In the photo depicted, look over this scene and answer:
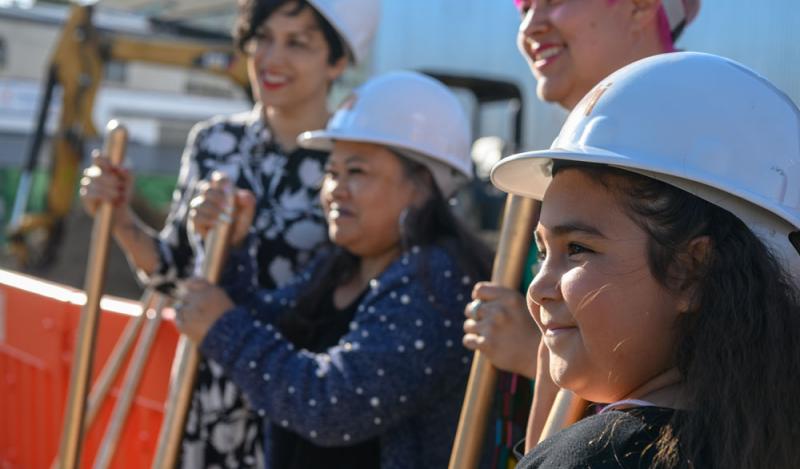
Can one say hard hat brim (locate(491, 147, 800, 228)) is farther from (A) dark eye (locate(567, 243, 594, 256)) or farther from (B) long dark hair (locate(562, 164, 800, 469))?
(A) dark eye (locate(567, 243, 594, 256))

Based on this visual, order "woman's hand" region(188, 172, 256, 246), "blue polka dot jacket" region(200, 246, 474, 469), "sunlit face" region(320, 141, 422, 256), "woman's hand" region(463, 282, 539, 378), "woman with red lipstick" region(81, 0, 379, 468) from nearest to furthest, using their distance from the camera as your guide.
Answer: "woman's hand" region(463, 282, 539, 378) → "blue polka dot jacket" region(200, 246, 474, 469) → "sunlit face" region(320, 141, 422, 256) → "woman's hand" region(188, 172, 256, 246) → "woman with red lipstick" region(81, 0, 379, 468)

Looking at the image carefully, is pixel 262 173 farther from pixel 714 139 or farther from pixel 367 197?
pixel 714 139

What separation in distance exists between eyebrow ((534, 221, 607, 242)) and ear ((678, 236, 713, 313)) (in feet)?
0.36

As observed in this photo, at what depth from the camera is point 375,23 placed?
3521mm

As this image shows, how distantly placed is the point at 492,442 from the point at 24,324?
3050 mm

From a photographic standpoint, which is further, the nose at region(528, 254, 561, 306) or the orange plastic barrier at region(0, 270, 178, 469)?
the orange plastic barrier at region(0, 270, 178, 469)

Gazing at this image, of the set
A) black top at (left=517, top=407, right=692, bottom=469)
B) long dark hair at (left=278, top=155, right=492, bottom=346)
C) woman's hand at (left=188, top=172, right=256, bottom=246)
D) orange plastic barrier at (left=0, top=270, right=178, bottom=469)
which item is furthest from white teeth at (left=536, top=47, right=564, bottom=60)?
orange plastic barrier at (left=0, top=270, right=178, bottom=469)

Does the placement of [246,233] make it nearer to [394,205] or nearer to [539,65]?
[394,205]

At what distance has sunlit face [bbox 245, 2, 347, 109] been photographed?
3.29m

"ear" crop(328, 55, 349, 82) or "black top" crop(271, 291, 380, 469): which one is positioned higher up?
"ear" crop(328, 55, 349, 82)

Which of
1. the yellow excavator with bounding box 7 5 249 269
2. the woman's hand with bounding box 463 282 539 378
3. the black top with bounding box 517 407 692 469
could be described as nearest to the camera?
the black top with bounding box 517 407 692 469

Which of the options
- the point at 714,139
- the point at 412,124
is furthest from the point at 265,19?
the point at 714,139

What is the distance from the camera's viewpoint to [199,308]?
2701 millimetres

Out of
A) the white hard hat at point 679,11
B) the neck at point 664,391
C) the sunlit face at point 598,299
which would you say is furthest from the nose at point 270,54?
the neck at point 664,391
